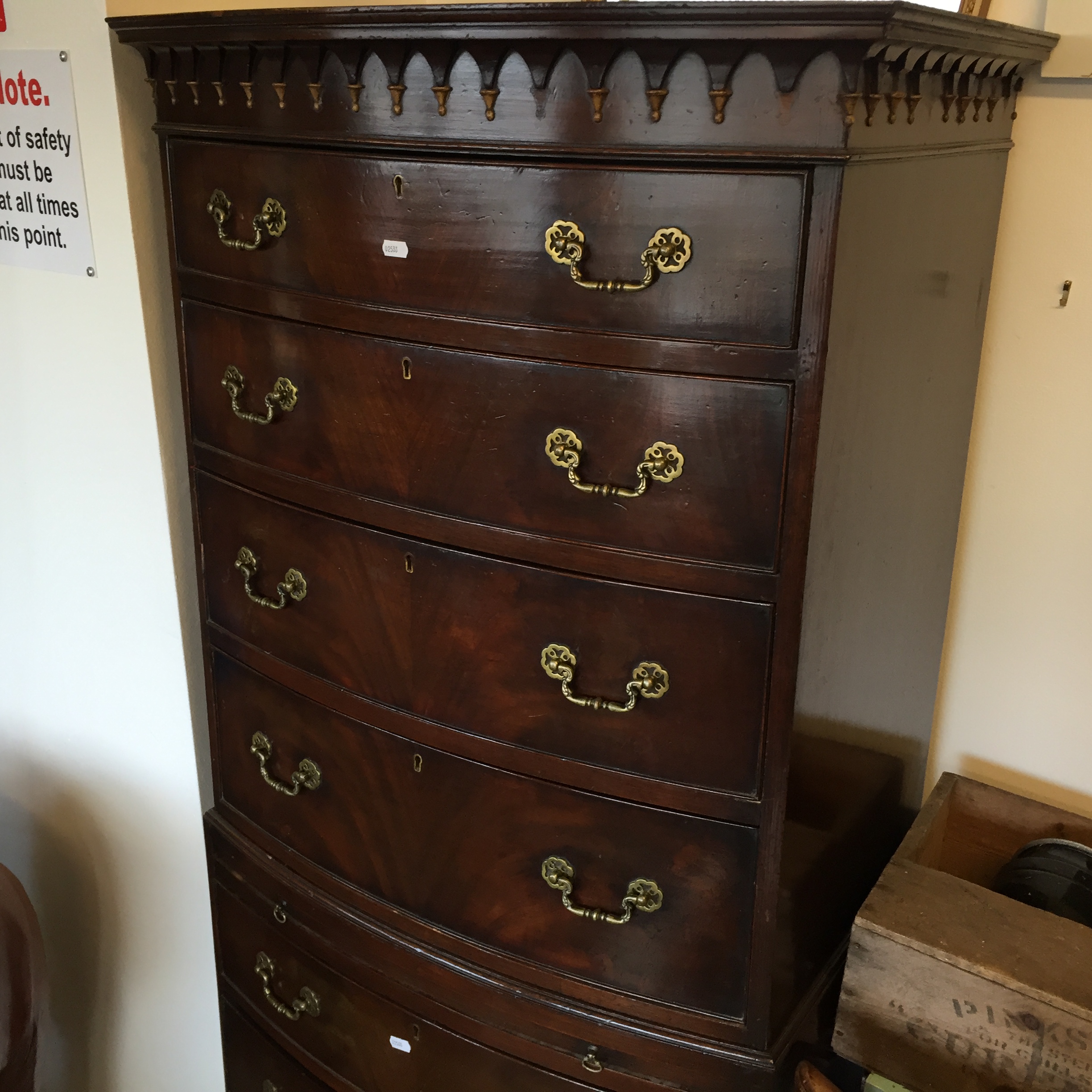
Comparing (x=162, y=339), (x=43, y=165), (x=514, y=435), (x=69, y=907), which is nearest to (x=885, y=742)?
(x=514, y=435)

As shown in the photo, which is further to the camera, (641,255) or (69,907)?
(69,907)

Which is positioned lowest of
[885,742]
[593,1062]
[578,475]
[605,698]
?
[593,1062]

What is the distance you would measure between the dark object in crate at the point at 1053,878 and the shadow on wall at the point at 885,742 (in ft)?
0.51

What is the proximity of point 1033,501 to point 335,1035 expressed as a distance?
111 cm

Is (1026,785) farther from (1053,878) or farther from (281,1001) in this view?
(281,1001)

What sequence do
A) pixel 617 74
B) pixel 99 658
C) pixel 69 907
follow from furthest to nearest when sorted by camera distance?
pixel 69 907
pixel 99 658
pixel 617 74

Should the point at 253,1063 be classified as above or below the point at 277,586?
below

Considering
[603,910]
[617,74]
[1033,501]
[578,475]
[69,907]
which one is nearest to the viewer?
[617,74]

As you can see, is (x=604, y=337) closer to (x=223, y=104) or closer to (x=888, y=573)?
(x=888, y=573)

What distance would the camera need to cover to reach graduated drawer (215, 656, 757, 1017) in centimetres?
105

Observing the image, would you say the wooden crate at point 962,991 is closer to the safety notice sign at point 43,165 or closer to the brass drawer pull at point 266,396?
the brass drawer pull at point 266,396

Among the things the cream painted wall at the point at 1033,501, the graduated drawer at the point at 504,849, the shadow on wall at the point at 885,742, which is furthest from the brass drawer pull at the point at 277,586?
the cream painted wall at the point at 1033,501

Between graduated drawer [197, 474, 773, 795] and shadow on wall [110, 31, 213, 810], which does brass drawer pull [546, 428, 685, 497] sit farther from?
shadow on wall [110, 31, 213, 810]

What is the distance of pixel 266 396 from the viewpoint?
47.7 inches
